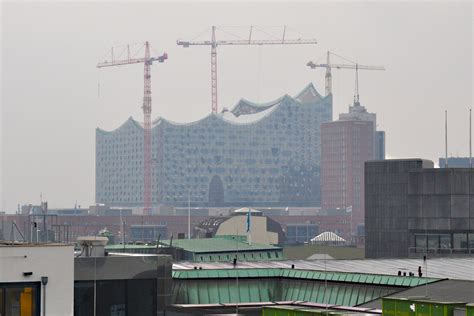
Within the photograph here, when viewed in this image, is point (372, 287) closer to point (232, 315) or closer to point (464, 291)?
point (464, 291)

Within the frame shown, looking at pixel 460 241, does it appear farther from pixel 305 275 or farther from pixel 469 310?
pixel 469 310

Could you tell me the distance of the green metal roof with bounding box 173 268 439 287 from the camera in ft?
224

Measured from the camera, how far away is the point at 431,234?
141500mm

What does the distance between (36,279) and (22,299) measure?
33.9 inches

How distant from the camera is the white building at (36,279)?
46.1 m

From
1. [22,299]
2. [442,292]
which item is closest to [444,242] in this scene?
[442,292]

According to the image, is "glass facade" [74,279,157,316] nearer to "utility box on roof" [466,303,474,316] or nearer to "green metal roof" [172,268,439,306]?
"green metal roof" [172,268,439,306]

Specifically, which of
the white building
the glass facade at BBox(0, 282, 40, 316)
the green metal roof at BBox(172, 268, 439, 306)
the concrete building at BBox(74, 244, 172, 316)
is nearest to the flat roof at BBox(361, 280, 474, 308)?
the green metal roof at BBox(172, 268, 439, 306)

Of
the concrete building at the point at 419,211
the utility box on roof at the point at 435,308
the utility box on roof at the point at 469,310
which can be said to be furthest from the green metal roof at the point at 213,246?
the utility box on roof at the point at 469,310

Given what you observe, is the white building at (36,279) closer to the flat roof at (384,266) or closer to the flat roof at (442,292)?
the flat roof at (442,292)

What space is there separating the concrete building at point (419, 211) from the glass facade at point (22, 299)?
3573 inches

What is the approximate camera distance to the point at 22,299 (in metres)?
46.5

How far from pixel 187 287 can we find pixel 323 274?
293 inches

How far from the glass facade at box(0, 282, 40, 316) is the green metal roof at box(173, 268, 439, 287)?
2339cm
